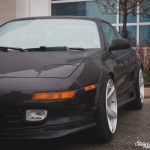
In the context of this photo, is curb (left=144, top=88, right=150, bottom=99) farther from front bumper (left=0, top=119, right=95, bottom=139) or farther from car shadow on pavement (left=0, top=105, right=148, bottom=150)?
front bumper (left=0, top=119, right=95, bottom=139)

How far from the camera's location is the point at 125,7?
42.6 feet

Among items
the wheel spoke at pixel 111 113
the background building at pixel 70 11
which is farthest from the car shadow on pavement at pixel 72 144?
the background building at pixel 70 11

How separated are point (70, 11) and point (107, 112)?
12202 millimetres

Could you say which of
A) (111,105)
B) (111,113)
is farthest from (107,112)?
(111,105)

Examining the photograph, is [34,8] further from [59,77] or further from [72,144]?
[59,77]

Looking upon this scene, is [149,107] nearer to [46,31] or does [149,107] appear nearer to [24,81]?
[46,31]

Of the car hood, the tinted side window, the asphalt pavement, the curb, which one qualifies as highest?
the tinted side window

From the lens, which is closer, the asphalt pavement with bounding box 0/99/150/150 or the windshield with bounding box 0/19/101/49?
the asphalt pavement with bounding box 0/99/150/150

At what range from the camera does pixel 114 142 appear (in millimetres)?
5551

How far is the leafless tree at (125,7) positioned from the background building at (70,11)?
1.77 ft

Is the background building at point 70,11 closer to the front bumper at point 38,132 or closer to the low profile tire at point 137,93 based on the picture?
the low profile tire at point 137,93

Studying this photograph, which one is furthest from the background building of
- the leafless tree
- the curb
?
the curb

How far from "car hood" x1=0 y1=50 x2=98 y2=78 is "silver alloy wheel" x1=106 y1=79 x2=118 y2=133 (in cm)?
43

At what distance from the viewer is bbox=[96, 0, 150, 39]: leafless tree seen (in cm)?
1312
